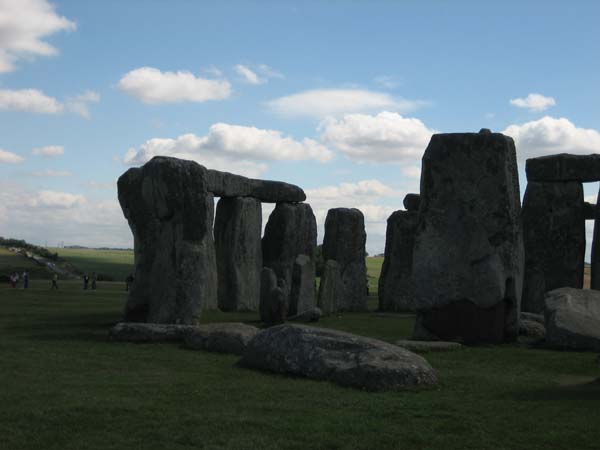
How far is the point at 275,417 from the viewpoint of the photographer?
24.1 feet

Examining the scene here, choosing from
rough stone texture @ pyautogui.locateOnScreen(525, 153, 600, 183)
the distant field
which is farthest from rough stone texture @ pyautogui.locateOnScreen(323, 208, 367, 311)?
the distant field

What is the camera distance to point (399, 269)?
83.0 feet

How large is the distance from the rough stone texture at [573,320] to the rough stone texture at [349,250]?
418 inches

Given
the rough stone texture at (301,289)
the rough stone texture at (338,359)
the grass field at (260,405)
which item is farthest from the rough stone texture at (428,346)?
the rough stone texture at (301,289)

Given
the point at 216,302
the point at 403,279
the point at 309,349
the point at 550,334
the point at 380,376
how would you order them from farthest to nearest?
1. the point at 403,279
2. the point at 216,302
3. the point at 550,334
4. the point at 309,349
5. the point at 380,376

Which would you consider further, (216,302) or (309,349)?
(216,302)

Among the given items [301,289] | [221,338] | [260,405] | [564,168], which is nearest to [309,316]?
[301,289]

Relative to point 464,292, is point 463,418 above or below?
below

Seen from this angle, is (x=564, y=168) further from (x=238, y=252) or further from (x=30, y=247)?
(x=30, y=247)

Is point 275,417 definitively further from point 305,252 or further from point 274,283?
point 305,252

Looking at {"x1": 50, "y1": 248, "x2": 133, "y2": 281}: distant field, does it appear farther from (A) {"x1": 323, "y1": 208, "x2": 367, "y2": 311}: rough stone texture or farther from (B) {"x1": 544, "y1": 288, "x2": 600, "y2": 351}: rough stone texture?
(B) {"x1": 544, "y1": 288, "x2": 600, "y2": 351}: rough stone texture

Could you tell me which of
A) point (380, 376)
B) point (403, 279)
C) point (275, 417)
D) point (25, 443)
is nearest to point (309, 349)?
point (380, 376)

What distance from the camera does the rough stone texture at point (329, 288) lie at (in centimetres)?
2202

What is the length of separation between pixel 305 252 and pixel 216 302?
12.9ft
